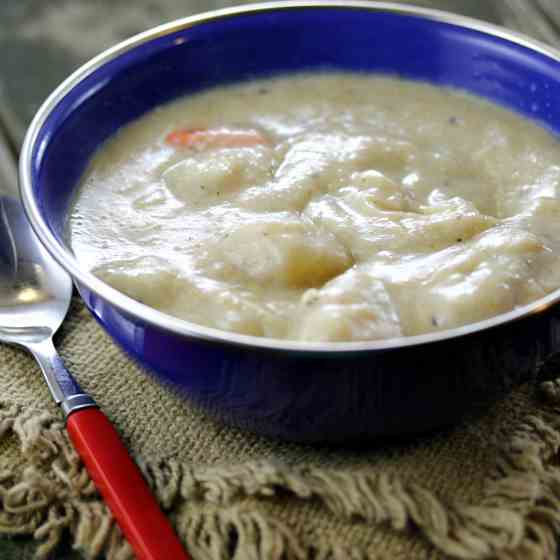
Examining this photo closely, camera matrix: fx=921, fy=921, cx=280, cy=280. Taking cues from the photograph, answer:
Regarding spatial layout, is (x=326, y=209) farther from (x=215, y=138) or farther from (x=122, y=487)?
(x=122, y=487)

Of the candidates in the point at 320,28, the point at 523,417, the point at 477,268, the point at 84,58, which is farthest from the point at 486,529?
the point at 84,58

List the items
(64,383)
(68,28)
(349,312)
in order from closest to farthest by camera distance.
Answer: (349,312) → (64,383) → (68,28)

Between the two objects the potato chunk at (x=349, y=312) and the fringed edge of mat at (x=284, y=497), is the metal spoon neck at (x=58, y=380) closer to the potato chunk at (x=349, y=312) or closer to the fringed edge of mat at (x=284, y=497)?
the fringed edge of mat at (x=284, y=497)

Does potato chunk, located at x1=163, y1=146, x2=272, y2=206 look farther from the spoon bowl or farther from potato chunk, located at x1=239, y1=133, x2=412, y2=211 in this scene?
the spoon bowl

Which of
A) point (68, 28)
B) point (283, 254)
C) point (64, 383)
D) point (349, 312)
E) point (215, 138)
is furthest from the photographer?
point (68, 28)

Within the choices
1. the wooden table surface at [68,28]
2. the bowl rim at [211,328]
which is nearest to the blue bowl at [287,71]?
the bowl rim at [211,328]

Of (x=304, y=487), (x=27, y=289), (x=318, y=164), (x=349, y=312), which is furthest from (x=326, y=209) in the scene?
(x=27, y=289)
